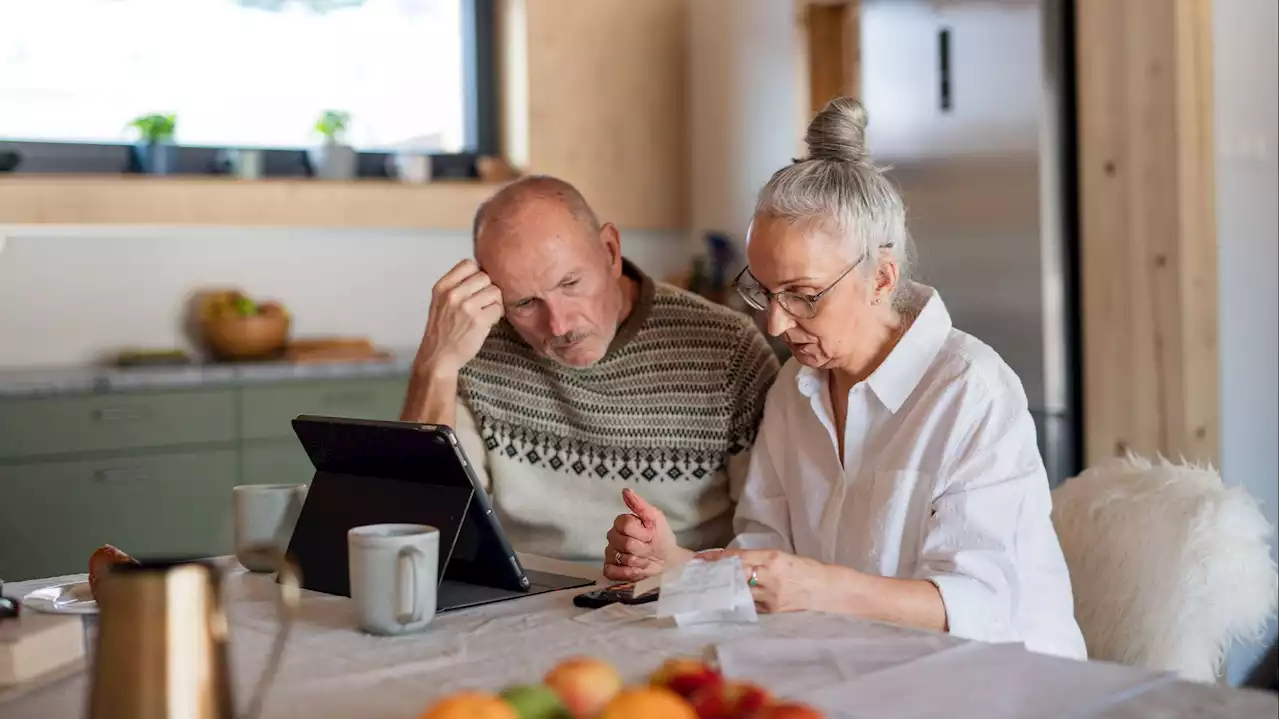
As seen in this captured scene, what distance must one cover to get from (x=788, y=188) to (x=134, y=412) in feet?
7.34

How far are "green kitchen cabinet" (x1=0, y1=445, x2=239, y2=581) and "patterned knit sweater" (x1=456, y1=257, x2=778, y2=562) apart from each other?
1.32 m

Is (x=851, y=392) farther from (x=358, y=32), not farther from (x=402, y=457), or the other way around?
(x=358, y=32)

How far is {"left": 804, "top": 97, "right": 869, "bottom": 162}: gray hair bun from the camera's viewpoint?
5.83ft

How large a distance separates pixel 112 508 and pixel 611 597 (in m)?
2.26

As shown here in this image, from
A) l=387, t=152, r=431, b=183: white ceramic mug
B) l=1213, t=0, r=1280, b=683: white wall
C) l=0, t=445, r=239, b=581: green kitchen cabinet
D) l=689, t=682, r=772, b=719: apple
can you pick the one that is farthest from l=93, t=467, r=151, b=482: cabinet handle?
l=689, t=682, r=772, b=719: apple

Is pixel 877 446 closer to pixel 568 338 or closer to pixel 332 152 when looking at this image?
pixel 568 338

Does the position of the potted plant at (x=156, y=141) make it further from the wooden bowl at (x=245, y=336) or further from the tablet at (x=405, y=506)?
the tablet at (x=405, y=506)

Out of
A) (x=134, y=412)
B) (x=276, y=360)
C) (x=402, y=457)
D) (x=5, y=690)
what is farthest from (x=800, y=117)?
(x=5, y=690)

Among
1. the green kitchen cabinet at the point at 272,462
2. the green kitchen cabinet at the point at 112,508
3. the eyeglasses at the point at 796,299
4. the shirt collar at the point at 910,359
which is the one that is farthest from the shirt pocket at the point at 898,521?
the green kitchen cabinet at the point at 272,462

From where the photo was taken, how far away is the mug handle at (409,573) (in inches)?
52.1

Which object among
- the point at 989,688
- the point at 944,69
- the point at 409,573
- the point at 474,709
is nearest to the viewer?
the point at 474,709

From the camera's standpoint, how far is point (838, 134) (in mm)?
1774

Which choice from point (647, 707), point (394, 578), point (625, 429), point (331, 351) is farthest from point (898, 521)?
point (331, 351)

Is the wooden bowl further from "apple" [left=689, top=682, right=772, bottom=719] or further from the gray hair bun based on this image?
"apple" [left=689, top=682, right=772, bottom=719]
